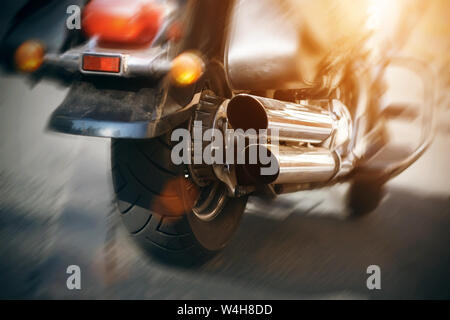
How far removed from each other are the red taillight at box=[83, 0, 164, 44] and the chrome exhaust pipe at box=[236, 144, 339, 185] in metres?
0.32

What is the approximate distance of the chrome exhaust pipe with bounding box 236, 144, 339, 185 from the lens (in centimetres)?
97

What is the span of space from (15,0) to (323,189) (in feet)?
5.45

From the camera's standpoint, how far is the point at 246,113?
0.98 metres

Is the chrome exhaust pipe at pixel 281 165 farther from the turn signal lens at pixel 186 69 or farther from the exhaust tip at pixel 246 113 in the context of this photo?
the turn signal lens at pixel 186 69

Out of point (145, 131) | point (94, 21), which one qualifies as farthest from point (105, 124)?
point (94, 21)

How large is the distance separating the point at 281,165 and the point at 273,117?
0.11m

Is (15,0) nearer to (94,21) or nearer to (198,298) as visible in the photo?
(94,21)

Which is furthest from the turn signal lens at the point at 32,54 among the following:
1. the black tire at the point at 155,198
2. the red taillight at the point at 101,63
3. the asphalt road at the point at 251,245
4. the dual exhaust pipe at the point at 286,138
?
the asphalt road at the point at 251,245

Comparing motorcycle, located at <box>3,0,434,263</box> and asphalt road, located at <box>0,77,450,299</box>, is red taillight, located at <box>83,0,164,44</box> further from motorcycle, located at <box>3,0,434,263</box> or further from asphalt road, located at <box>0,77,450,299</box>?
asphalt road, located at <box>0,77,450,299</box>

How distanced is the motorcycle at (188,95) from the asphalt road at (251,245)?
0.58ft

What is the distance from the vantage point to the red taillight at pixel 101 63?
838 mm

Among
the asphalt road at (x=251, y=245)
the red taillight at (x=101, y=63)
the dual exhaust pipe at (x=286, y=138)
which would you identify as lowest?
the asphalt road at (x=251, y=245)

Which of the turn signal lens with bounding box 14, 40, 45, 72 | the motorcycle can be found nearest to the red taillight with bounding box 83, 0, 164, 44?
the motorcycle

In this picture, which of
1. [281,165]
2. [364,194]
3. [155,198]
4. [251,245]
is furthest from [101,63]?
[364,194]
